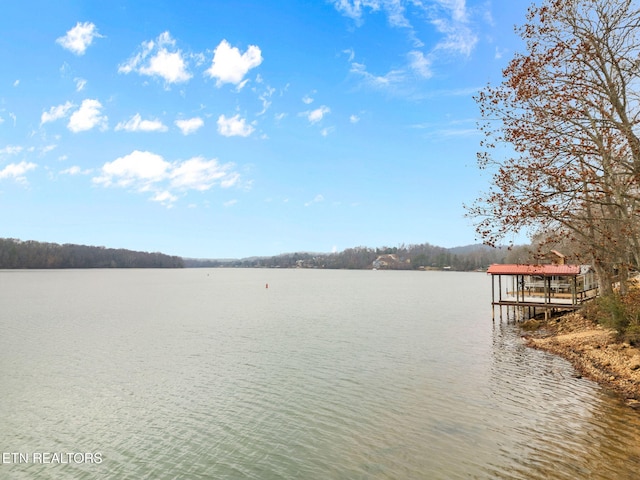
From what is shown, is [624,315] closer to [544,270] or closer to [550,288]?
[544,270]

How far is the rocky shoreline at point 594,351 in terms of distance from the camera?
1483 cm

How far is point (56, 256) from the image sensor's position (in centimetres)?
15700

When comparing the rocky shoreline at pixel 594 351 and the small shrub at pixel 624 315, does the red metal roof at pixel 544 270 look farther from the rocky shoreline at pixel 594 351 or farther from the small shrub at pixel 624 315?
the small shrub at pixel 624 315

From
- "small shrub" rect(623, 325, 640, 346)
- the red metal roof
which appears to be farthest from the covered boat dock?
"small shrub" rect(623, 325, 640, 346)

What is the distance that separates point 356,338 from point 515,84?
1783 cm

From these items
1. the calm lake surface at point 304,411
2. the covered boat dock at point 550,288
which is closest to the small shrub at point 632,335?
the calm lake surface at point 304,411

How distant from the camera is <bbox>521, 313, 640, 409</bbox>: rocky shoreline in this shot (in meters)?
14.8

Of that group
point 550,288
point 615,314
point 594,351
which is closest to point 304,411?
point 594,351

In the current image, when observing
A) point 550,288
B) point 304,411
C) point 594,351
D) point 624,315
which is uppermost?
point 550,288

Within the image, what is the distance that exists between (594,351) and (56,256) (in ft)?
578

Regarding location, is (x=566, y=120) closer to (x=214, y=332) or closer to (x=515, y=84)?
(x=515, y=84)

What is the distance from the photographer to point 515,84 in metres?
11.8

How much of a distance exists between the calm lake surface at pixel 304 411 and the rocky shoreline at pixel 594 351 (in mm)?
743

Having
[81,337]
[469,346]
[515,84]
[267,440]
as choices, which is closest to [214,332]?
[81,337]
